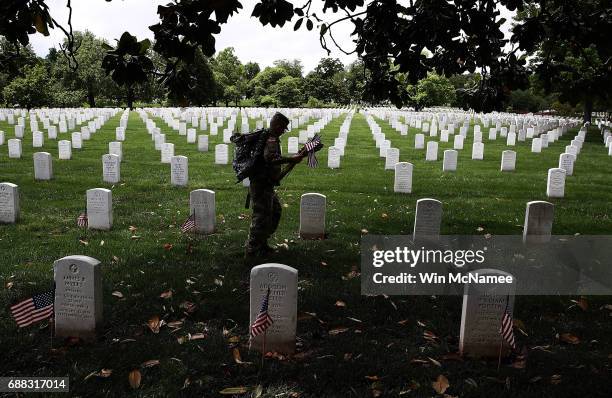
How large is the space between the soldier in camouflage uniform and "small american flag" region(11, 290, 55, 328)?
116 inches

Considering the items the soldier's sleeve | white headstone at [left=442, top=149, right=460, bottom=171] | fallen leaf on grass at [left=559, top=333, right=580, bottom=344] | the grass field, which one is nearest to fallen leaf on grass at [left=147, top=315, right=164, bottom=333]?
the grass field

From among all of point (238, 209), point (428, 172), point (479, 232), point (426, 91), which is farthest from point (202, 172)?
point (426, 91)

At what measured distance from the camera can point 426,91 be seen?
76.0 metres

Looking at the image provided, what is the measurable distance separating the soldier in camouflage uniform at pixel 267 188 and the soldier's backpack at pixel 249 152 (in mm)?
63

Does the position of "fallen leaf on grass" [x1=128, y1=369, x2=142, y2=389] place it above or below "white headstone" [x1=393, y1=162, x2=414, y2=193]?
below

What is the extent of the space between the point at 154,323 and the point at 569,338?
14.3ft

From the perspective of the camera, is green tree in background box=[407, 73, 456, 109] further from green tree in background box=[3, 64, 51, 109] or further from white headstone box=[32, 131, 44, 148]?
white headstone box=[32, 131, 44, 148]

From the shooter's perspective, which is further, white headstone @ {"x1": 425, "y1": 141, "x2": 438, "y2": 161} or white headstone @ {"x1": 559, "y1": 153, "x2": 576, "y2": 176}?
white headstone @ {"x1": 425, "y1": 141, "x2": 438, "y2": 161}

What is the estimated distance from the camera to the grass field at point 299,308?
4672 millimetres

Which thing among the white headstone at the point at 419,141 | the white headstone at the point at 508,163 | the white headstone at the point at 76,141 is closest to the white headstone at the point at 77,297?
the white headstone at the point at 508,163

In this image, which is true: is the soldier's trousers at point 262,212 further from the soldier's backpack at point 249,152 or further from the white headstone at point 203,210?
the white headstone at point 203,210

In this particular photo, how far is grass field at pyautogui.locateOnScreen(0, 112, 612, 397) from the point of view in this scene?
4672 millimetres

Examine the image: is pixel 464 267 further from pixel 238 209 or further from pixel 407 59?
pixel 238 209

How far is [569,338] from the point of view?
18.1 ft
